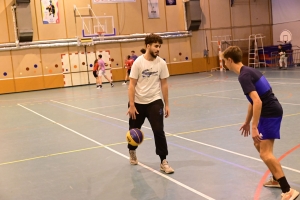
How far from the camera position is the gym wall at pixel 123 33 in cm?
2622

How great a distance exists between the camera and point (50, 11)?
2666cm

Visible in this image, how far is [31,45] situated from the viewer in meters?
26.1

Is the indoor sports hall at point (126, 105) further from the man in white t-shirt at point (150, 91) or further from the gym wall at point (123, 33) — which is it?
the man in white t-shirt at point (150, 91)

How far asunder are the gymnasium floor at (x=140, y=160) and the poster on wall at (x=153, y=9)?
19001 millimetres

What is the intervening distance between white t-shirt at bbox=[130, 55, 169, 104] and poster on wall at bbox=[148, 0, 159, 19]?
2411 cm

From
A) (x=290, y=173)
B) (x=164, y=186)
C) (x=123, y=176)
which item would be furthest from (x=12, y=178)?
(x=290, y=173)

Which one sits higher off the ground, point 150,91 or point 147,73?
point 147,73

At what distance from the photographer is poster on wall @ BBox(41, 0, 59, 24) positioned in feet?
87.1

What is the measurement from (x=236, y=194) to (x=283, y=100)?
27.5ft

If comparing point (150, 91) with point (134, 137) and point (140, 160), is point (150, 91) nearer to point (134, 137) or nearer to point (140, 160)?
point (134, 137)

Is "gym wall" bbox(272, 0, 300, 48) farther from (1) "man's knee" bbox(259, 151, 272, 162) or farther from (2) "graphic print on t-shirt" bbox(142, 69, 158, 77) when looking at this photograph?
(1) "man's knee" bbox(259, 151, 272, 162)

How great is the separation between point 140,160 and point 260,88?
9.75 feet

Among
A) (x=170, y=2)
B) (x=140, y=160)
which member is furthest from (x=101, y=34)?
(x=140, y=160)

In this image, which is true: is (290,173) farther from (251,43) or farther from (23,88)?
(251,43)
